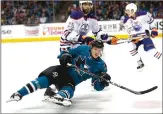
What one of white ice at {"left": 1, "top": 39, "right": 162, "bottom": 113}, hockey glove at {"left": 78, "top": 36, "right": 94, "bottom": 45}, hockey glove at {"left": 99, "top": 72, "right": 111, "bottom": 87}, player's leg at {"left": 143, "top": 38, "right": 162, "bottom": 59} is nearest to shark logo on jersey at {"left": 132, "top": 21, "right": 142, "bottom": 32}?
player's leg at {"left": 143, "top": 38, "right": 162, "bottom": 59}

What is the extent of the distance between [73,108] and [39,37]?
540cm

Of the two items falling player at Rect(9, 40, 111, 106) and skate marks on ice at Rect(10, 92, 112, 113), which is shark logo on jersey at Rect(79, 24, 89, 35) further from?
skate marks on ice at Rect(10, 92, 112, 113)

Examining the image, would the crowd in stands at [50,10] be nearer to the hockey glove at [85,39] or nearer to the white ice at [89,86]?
the white ice at [89,86]

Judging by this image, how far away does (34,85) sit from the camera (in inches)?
108

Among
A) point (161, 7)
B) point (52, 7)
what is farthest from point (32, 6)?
point (161, 7)

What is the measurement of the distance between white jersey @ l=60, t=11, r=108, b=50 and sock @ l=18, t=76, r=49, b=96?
0.92 metres

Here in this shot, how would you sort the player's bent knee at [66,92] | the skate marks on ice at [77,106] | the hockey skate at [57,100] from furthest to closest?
the skate marks on ice at [77,106]
the player's bent knee at [66,92]
the hockey skate at [57,100]

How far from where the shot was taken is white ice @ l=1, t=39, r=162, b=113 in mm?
2818

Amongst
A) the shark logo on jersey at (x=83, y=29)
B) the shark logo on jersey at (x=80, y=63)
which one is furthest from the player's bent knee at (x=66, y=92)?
the shark logo on jersey at (x=83, y=29)

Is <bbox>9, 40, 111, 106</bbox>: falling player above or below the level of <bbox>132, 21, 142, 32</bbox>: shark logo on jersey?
below

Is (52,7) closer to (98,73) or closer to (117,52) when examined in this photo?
(117,52)

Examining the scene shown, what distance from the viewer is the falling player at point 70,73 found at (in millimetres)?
2718

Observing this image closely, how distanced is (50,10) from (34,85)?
6157 millimetres

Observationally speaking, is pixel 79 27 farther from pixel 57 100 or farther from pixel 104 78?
pixel 57 100
